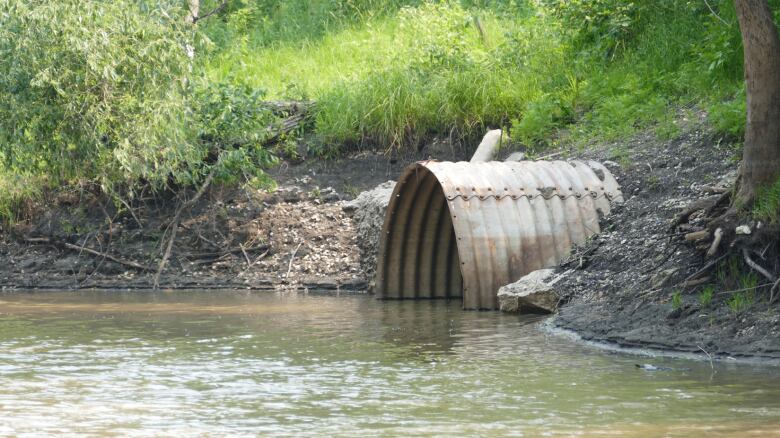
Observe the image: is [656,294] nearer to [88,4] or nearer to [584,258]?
[584,258]

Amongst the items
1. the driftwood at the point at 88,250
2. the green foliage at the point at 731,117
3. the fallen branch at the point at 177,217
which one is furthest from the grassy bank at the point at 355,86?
the driftwood at the point at 88,250

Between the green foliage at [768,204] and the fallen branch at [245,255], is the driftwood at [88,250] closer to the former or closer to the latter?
the fallen branch at [245,255]

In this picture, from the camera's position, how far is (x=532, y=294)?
12.4 metres

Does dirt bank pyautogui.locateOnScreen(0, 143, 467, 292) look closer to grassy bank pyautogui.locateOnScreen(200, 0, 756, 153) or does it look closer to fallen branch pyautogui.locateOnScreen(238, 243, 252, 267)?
fallen branch pyautogui.locateOnScreen(238, 243, 252, 267)

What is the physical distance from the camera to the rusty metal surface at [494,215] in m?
13.3

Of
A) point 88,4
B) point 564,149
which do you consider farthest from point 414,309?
point 88,4

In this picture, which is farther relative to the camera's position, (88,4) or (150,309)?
(88,4)

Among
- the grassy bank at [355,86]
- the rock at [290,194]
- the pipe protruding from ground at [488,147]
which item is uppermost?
the grassy bank at [355,86]

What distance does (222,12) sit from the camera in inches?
1107

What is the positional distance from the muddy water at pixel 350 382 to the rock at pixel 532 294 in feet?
0.80

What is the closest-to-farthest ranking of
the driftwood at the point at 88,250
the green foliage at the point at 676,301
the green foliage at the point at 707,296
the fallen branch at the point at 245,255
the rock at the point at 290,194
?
the green foliage at the point at 707,296, the green foliage at the point at 676,301, the fallen branch at the point at 245,255, the driftwood at the point at 88,250, the rock at the point at 290,194

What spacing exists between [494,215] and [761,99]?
4.00 metres

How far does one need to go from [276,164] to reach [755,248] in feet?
35.7

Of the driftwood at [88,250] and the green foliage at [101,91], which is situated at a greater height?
the green foliage at [101,91]
